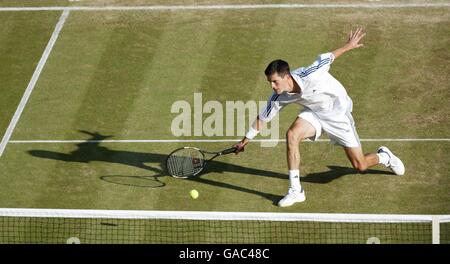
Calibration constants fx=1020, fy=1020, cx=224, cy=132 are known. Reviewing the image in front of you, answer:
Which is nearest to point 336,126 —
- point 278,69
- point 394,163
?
point 394,163

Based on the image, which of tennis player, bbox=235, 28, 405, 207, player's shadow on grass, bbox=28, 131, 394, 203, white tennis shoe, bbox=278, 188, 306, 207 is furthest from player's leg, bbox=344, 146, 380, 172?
white tennis shoe, bbox=278, 188, 306, 207

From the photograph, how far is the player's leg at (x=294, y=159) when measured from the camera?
15633 millimetres

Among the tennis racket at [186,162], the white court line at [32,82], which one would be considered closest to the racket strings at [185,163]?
the tennis racket at [186,162]

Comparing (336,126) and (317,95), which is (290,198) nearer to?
(336,126)

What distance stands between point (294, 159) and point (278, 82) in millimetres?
1264

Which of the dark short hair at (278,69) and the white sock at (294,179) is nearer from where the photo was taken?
the dark short hair at (278,69)

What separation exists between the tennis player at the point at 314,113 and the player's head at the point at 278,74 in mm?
87

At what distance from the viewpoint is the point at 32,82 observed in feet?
65.8

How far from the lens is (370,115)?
723 inches

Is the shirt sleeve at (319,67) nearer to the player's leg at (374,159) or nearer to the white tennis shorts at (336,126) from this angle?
the white tennis shorts at (336,126)

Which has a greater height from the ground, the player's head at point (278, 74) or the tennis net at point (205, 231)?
the player's head at point (278, 74)
